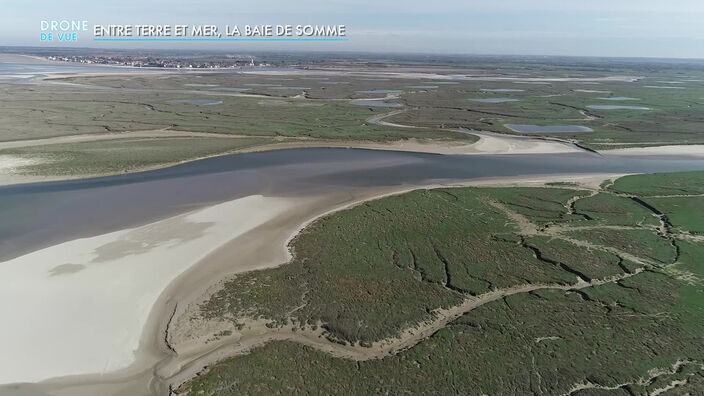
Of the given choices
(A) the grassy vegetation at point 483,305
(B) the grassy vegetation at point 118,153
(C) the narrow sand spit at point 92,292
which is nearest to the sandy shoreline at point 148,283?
(C) the narrow sand spit at point 92,292

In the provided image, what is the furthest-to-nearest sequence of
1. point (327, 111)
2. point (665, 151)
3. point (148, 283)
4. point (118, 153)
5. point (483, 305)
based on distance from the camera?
point (327, 111)
point (665, 151)
point (118, 153)
point (148, 283)
point (483, 305)

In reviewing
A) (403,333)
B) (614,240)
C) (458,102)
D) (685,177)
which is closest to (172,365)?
(403,333)

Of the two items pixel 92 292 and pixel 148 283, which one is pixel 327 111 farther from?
pixel 92 292

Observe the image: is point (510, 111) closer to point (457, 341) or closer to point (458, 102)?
point (458, 102)

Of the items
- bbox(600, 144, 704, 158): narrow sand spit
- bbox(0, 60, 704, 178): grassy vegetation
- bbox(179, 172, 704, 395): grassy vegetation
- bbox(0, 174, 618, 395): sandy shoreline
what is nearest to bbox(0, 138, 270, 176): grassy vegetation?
bbox(0, 60, 704, 178): grassy vegetation


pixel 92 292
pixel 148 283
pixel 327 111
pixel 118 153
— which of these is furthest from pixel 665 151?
pixel 118 153

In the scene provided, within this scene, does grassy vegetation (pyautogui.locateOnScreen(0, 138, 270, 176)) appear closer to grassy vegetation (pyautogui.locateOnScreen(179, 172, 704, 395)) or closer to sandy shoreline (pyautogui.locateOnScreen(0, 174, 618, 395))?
sandy shoreline (pyautogui.locateOnScreen(0, 174, 618, 395))
